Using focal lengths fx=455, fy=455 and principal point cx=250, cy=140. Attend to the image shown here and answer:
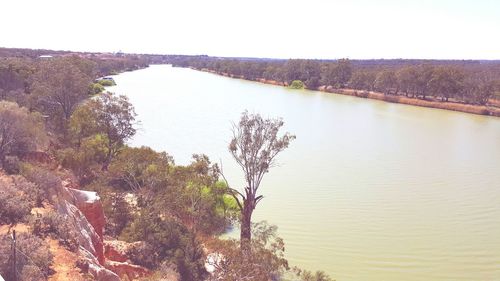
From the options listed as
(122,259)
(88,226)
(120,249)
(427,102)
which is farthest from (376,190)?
(427,102)

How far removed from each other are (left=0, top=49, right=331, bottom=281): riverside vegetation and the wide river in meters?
2.55

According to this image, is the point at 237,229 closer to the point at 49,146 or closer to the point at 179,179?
the point at 179,179

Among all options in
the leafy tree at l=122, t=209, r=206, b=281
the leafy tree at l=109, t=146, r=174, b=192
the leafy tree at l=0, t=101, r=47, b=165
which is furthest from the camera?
the leafy tree at l=0, t=101, r=47, b=165

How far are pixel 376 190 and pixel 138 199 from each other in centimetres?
1288

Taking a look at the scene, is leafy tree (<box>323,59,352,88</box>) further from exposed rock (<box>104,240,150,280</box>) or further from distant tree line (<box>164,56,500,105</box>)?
exposed rock (<box>104,240,150,280</box>)

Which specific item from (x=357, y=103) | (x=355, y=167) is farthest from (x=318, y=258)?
(x=357, y=103)

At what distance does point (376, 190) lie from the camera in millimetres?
24031

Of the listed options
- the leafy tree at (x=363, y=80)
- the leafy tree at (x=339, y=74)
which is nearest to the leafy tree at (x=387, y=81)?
the leafy tree at (x=363, y=80)

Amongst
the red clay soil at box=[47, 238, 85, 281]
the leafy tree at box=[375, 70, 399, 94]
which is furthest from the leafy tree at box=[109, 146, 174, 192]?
the leafy tree at box=[375, 70, 399, 94]

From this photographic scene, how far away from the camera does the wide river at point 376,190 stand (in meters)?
16.7

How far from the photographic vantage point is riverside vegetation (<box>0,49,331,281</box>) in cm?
992

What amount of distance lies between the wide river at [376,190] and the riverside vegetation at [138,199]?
2553mm

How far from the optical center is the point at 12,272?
759 cm

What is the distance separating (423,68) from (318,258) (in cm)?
6157
